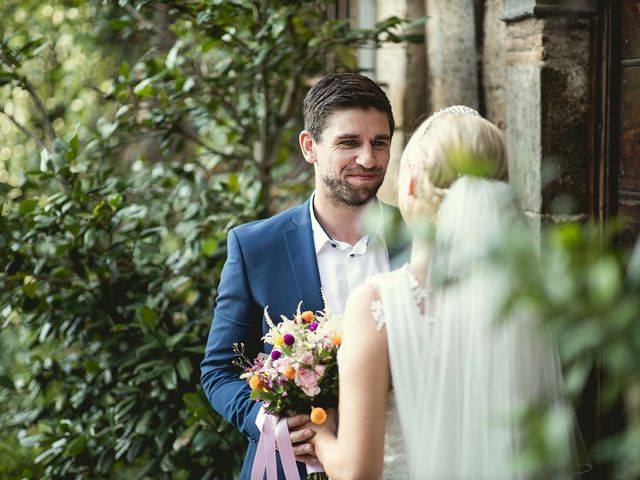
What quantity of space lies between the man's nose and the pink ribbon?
2.87ft

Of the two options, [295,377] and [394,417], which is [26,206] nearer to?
[295,377]

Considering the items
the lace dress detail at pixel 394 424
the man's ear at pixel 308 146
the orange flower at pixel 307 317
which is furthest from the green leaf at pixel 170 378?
the lace dress detail at pixel 394 424

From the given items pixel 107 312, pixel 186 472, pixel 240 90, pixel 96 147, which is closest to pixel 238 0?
pixel 240 90

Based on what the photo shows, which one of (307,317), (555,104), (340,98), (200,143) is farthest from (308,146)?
(200,143)

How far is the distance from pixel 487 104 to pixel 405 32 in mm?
648

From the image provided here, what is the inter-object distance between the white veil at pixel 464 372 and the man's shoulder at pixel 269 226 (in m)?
0.97

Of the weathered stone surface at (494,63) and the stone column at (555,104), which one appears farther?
the weathered stone surface at (494,63)

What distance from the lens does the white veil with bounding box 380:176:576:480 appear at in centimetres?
152

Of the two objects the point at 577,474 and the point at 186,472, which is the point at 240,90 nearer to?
the point at 186,472

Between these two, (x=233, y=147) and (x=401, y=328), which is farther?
(x=233, y=147)

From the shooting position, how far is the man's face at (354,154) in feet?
8.00

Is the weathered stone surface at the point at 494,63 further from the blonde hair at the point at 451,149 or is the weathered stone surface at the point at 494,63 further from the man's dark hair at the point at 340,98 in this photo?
the blonde hair at the point at 451,149

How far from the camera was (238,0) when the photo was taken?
361 centimetres

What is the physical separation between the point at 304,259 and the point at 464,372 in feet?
3.25
